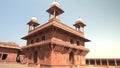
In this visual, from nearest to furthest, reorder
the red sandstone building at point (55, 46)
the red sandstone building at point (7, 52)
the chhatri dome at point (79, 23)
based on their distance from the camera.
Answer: the red sandstone building at point (55, 46), the red sandstone building at point (7, 52), the chhatri dome at point (79, 23)

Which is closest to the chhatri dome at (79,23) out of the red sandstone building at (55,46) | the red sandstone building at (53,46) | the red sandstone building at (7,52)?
the red sandstone building at (53,46)

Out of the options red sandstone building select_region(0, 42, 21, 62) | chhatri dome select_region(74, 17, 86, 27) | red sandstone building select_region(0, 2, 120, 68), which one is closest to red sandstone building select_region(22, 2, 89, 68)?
red sandstone building select_region(0, 2, 120, 68)

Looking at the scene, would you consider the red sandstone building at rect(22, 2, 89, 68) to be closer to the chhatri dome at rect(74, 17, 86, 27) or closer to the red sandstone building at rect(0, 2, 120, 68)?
the red sandstone building at rect(0, 2, 120, 68)

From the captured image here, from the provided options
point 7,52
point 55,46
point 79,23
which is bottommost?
point 7,52

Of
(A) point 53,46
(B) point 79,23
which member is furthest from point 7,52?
(B) point 79,23

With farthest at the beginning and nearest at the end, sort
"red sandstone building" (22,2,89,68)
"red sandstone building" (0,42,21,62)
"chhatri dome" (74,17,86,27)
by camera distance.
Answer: "chhatri dome" (74,17,86,27), "red sandstone building" (0,42,21,62), "red sandstone building" (22,2,89,68)

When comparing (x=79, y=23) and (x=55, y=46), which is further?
(x=79, y=23)

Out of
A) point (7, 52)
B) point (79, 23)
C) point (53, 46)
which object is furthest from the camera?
point (7, 52)

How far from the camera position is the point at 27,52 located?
71.3 ft

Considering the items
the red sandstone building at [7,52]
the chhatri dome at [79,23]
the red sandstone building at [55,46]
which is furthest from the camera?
the chhatri dome at [79,23]

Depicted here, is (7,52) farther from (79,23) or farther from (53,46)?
(79,23)

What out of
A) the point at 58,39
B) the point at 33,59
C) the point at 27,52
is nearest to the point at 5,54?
the point at 27,52

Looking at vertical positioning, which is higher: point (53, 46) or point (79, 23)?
point (79, 23)

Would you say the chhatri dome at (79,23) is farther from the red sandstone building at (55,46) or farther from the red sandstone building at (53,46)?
the red sandstone building at (55,46)
